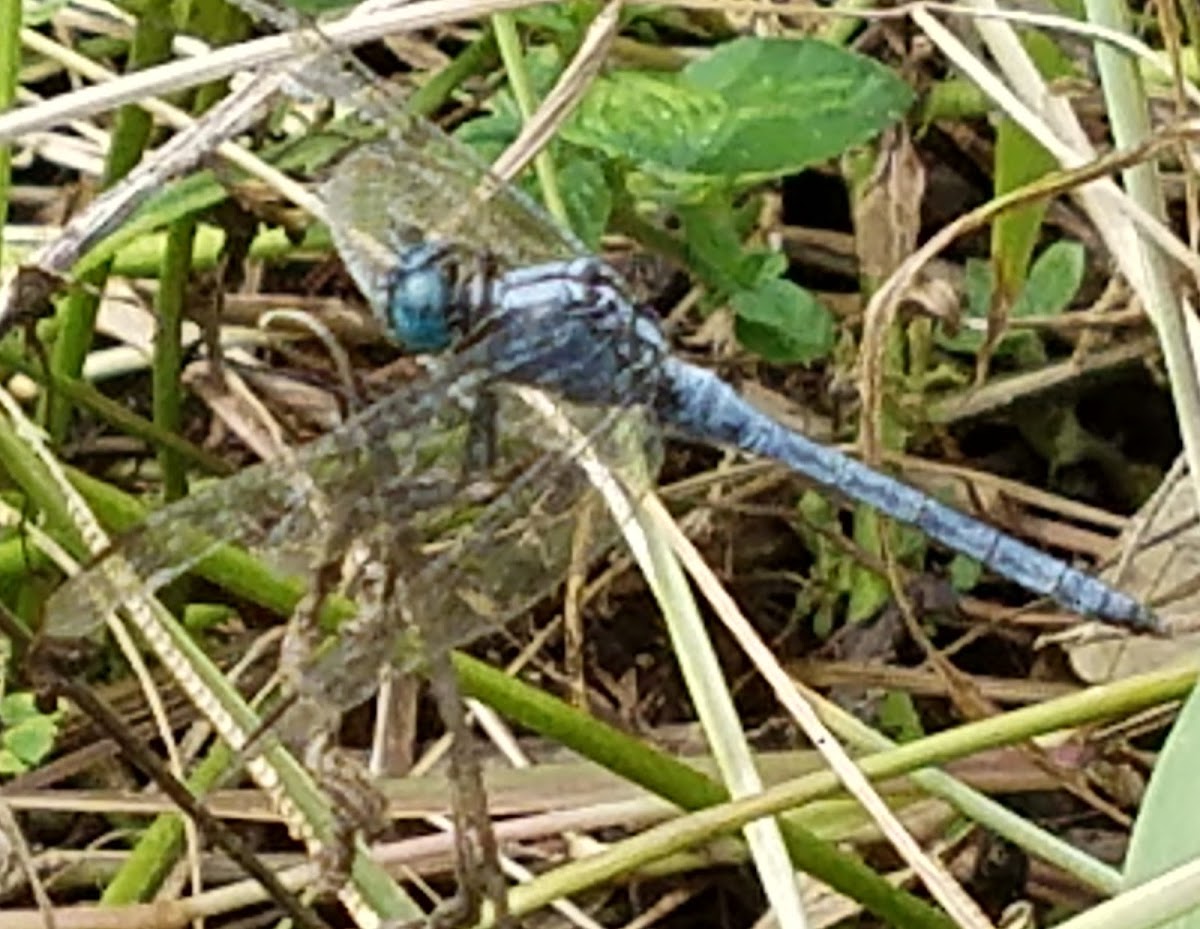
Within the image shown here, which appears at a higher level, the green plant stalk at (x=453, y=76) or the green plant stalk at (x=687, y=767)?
the green plant stalk at (x=453, y=76)

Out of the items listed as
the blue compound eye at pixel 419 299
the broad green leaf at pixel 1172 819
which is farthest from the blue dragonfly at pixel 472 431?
the broad green leaf at pixel 1172 819

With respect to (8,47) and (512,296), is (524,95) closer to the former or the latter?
(512,296)

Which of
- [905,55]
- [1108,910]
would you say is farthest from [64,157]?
[1108,910]

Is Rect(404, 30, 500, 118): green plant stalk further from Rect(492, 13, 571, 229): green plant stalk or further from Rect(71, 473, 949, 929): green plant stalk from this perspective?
Rect(71, 473, 949, 929): green plant stalk

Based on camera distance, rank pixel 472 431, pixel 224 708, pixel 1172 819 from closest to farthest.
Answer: pixel 1172 819 < pixel 224 708 < pixel 472 431

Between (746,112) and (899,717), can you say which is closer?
(746,112)

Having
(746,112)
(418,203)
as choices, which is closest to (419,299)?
(418,203)

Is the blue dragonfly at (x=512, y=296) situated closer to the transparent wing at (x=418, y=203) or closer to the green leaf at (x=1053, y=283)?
the transparent wing at (x=418, y=203)

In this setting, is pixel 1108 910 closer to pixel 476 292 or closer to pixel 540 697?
pixel 540 697
